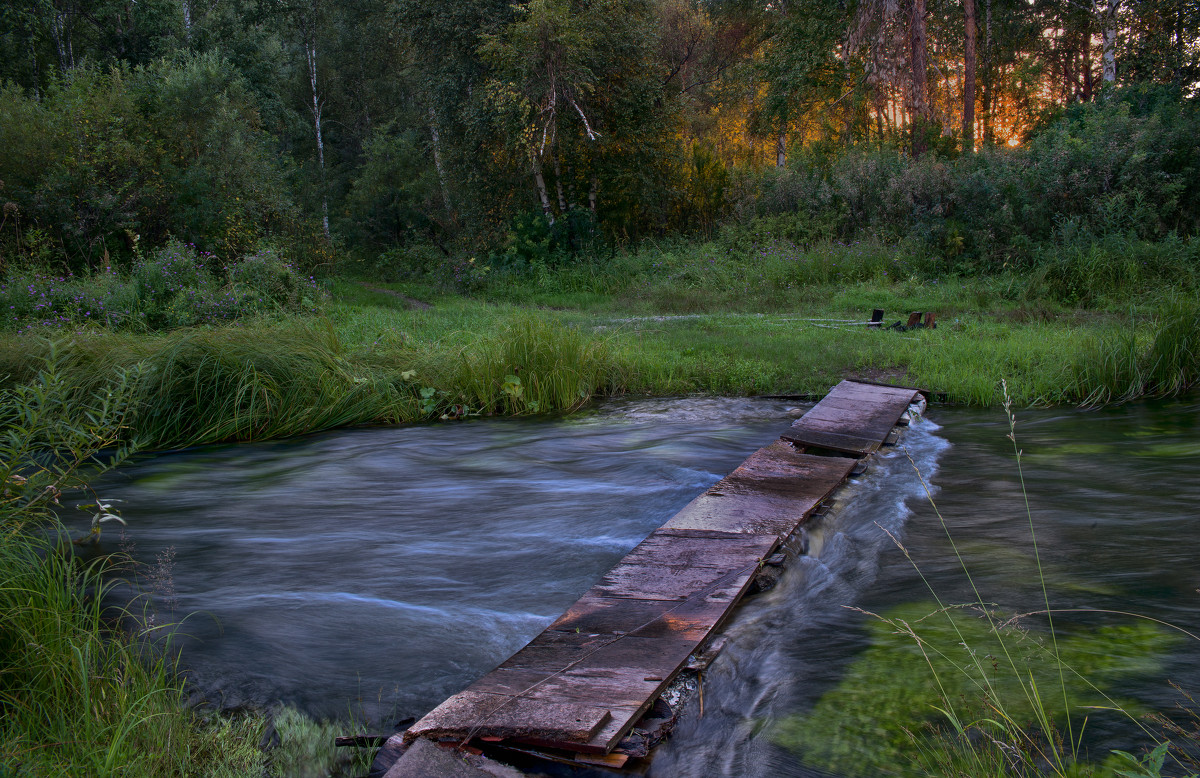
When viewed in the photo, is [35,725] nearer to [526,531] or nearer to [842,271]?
[526,531]

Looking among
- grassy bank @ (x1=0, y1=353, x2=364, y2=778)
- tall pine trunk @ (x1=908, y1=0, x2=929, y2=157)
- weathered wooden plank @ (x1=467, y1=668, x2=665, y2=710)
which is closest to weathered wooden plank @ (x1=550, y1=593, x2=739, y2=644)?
weathered wooden plank @ (x1=467, y1=668, x2=665, y2=710)

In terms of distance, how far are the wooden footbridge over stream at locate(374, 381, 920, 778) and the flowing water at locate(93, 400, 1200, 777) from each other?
15cm

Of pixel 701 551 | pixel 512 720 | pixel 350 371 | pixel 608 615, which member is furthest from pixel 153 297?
pixel 512 720

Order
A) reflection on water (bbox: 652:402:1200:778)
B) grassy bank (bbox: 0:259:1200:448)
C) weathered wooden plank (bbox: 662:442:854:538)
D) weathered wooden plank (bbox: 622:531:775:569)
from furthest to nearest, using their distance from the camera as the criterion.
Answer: grassy bank (bbox: 0:259:1200:448) < weathered wooden plank (bbox: 662:442:854:538) < weathered wooden plank (bbox: 622:531:775:569) < reflection on water (bbox: 652:402:1200:778)

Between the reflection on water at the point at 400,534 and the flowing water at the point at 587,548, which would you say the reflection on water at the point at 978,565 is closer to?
the flowing water at the point at 587,548

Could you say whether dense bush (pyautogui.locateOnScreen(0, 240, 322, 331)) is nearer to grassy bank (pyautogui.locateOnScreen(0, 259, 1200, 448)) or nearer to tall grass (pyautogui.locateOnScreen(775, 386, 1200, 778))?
grassy bank (pyautogui.locateOnScreen(0, 259, 1200, 448))

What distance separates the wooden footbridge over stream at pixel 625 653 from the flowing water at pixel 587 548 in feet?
0.48

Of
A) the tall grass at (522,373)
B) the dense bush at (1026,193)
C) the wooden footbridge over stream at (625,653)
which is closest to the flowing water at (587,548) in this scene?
the wooden footbridge over stream at (625,653)

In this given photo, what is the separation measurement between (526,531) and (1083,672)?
9.48ft

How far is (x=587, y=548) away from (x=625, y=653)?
5.29 ft

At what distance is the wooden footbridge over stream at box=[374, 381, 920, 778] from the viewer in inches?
85.1

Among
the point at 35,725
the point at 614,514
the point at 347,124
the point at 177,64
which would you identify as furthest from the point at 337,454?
the point at 347,124

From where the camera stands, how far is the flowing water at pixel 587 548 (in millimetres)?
2814

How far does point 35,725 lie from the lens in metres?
2.35
